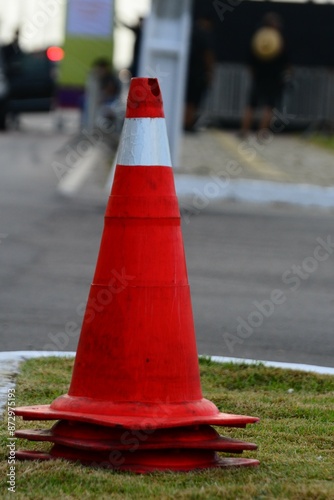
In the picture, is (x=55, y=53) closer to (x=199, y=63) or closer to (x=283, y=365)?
(x=199, y=63)

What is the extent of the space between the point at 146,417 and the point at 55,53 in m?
33.4

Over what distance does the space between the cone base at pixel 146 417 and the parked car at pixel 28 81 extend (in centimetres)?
2579

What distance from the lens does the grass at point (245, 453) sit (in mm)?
3551

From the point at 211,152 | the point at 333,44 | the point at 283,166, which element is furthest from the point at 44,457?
the point at 333,44

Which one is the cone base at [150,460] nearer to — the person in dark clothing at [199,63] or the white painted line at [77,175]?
the white painted line at [77,175]

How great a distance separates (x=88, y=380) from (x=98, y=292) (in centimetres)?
28

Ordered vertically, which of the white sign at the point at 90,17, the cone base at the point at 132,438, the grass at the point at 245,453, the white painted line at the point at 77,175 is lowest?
the white painted line at the point at 77,175

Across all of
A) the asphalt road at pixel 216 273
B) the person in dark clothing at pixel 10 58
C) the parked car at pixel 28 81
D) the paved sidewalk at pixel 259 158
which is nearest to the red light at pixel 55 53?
the parked car at pixel 28 81

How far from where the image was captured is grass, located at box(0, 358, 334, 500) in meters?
3.55

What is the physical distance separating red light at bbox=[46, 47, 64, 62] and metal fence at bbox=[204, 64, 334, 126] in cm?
708

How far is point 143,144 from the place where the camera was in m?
4.18

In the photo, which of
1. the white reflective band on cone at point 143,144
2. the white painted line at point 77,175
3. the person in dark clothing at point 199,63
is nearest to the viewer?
the white reflective band on cone at point 143,144

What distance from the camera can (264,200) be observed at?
45.8 feet

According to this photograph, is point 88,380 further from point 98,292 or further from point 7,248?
point 7,248
